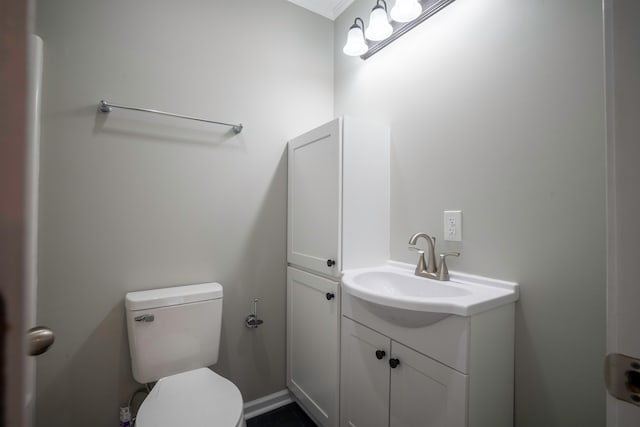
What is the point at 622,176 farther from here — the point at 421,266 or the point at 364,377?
the point at 364,377

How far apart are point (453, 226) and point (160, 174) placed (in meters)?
1.45

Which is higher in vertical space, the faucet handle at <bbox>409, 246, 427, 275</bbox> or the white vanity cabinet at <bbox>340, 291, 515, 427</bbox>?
the faucet handle at <bbox>409, 246, 427, 275</bbox>

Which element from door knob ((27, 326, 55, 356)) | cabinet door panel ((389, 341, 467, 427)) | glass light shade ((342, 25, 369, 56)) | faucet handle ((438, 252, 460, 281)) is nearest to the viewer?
door knob ((27, 326, 55, 356))

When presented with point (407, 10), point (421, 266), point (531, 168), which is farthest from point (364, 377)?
point (407, 10)

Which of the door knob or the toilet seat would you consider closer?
the door knob

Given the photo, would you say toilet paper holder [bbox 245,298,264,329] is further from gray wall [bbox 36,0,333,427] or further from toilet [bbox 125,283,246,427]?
toilet [bbox 125,283,246,427]

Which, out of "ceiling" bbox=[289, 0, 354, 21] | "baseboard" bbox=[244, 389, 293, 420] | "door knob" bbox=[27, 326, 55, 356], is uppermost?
"ceiling" bbox=[289, 0, 354, 21]

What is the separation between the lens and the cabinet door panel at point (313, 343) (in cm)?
144

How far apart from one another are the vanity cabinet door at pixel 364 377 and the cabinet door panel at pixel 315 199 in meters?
0.32

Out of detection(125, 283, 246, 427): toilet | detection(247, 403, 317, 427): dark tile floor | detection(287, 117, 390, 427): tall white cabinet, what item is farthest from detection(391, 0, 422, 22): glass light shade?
detection(247, 403, 317, 427): dark tile floor

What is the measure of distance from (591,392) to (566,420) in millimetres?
137

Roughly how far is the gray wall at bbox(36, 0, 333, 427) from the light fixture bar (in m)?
0.45

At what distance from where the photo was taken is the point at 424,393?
3.32 feet

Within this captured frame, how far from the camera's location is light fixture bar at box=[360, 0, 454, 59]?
1349mm
